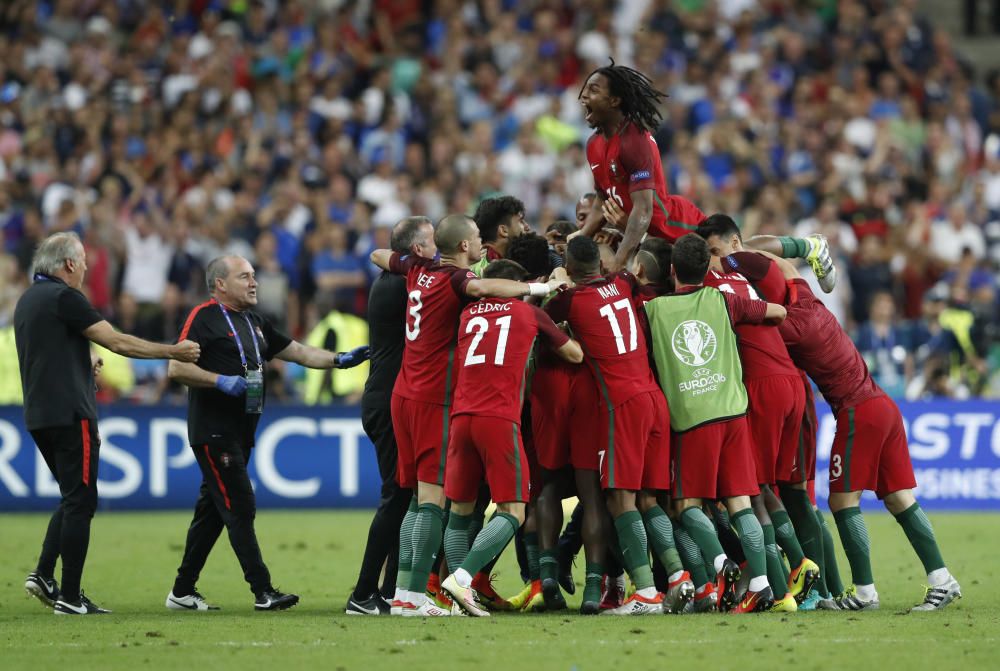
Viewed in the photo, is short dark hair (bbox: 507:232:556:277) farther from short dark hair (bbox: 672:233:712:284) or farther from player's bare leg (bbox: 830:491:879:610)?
player's bare leg (bbox: 830:491:879:610)

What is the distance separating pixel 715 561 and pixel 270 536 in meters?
6.33

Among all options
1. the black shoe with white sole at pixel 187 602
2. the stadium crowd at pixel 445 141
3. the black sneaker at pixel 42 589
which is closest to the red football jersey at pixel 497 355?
the black shoe with white sole at pixel 187 602

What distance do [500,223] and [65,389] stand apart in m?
3.10

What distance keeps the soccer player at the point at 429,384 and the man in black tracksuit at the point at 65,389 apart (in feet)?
4.69

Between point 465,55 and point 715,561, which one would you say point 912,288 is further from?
point 715,561

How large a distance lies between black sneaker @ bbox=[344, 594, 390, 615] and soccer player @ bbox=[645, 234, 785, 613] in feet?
6.55

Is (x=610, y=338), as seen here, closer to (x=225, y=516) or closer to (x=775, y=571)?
(x=775, y=571)

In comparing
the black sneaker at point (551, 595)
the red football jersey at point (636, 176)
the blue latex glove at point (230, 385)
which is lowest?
the black sneaker at point (551, 595)

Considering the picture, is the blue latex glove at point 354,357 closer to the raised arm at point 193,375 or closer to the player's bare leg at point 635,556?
the raised arm at point 193,375

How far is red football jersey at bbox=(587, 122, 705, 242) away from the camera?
10.6m

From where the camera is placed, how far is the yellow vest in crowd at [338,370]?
17.3m

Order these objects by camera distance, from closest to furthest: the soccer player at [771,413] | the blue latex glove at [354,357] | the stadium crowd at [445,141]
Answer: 1. the soccer player at [771,413]
2. the blue latex glove at [354,357]
3. the stadium crowd at [445,141]

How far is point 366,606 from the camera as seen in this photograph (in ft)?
32.6

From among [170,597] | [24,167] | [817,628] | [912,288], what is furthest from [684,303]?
[24,167]
